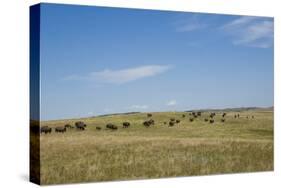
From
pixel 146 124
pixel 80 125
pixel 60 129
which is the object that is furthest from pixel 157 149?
pixel 60 129

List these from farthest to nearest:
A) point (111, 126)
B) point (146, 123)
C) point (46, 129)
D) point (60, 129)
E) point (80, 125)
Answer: point (146, 123), point (111, 126), point (80, 125), point (60, 129), point (46, 129)

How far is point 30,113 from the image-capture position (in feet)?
61.0

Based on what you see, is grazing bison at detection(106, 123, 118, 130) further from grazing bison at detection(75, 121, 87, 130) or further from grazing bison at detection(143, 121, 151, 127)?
grazing bison at detection(143, 121, 151, 127)

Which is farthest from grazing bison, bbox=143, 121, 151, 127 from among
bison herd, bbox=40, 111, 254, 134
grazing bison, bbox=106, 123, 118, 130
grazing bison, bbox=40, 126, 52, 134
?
grazing bison, bbox=40, 126, 52, 134

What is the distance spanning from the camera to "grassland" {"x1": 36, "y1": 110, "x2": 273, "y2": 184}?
59.8ft

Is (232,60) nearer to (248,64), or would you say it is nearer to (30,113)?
(248,64)

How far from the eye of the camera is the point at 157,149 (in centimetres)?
1939

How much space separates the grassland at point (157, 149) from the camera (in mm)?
18219

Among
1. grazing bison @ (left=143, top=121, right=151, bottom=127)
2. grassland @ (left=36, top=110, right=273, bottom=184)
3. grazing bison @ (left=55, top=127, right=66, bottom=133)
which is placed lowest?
grassland @ (left=36, top=110, right=273, bottom=184)

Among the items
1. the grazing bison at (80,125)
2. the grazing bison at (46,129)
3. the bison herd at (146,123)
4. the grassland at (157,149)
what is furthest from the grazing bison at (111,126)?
the grazing bison at (46,129)

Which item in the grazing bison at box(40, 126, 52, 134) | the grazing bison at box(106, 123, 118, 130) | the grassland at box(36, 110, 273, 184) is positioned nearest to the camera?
the grazing bison at box(40, 126, 52, 134)

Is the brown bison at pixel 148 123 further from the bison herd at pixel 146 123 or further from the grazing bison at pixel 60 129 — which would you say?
the grazing bison at pixel 60 129

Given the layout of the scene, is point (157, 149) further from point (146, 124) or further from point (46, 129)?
point (46, 129)

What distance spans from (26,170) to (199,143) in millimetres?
4567
